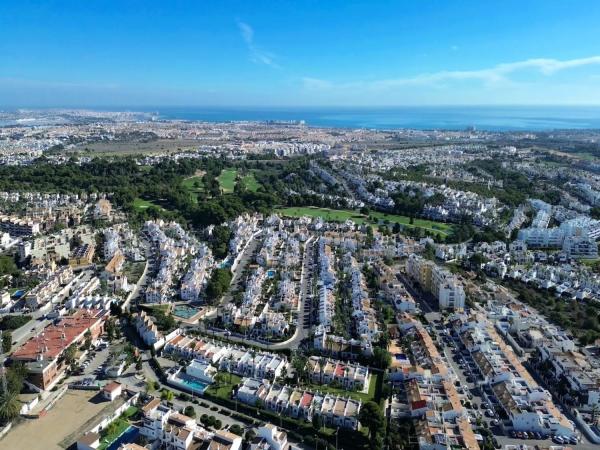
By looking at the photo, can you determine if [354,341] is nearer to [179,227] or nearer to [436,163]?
[179,227]

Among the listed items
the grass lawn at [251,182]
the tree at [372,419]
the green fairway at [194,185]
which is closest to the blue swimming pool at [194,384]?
the tree at [372,419]

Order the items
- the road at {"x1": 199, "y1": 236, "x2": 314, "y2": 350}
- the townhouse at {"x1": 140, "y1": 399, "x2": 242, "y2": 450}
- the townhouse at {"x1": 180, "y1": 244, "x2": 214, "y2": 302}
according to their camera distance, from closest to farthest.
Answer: the townhouse at {"x1": 140, "y1": 399, "x2": 242, "y2": 450}
the road at {"x1": 199, "y1": 236, "x2": 314, "y2": 350}
the townhouse at {"x1": 180, "y1": 244, "x2": 214, "y2": 302}

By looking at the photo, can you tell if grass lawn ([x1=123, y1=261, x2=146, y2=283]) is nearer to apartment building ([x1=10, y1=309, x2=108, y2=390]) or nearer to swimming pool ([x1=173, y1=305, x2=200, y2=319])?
swimming pool ([x1=173, y1=305, x2=200, y2=319])

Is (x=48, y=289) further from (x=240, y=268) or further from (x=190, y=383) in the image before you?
(x=190, y=383)

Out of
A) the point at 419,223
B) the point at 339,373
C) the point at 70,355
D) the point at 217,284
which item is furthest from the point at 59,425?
the point at 419,223

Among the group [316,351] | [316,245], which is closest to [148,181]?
[316,245]

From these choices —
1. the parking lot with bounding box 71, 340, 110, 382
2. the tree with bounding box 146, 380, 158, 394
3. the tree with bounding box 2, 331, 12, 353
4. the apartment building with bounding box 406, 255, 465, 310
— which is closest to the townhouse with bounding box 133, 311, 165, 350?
the parking lot with bounding box 71, 340, 110, 382

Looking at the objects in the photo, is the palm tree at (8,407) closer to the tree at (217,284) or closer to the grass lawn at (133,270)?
the tree at (217,284)
